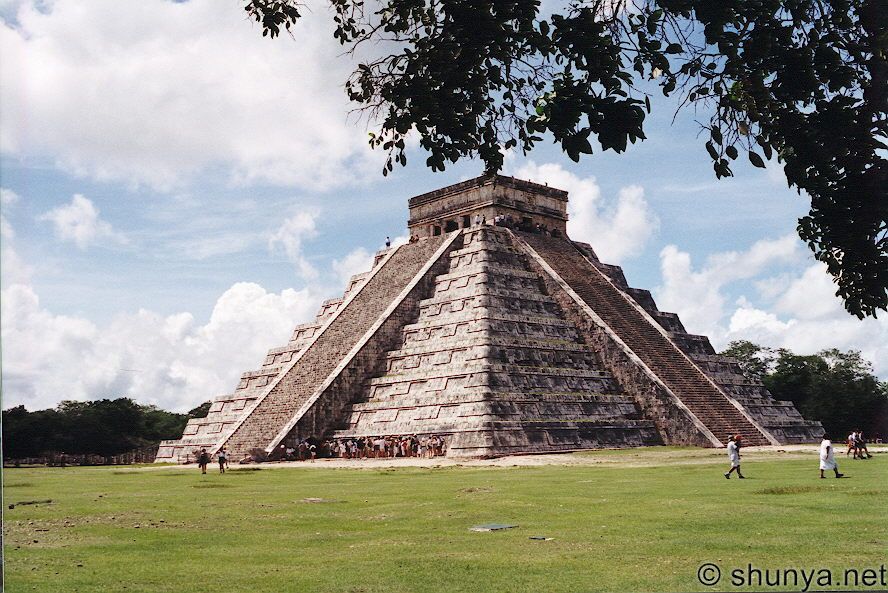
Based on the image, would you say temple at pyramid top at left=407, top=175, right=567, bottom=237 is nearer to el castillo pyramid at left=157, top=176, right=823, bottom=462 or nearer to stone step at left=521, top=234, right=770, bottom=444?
el castillo pyramid at left=157, top=176, right=823, bottom=462

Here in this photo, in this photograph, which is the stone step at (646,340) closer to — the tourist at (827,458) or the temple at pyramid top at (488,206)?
the temple at pyramid top at (488,206)

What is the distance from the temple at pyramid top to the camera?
4234 cm

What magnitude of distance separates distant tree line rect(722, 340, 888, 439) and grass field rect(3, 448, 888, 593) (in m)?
31.2

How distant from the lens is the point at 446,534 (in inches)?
427

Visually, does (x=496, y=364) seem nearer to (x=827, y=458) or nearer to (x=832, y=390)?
(x=827, y=458)

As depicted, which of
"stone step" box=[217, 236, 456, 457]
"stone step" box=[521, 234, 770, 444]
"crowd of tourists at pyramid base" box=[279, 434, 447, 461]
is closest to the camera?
"crowd of tourists at pyramid base" box=[279, 434, 447, 461]

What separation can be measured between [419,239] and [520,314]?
36.9 ft

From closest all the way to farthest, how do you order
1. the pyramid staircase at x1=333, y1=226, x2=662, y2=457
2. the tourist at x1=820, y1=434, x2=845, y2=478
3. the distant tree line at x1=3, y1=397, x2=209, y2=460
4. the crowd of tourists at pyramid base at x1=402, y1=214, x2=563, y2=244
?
the tourist at x1=820, y1=434, x2=845, y2=478 → the pyramid staircase at x1=333, y1=226, x2=662, y2=457 → the crowd of tourists at pyramid base at x1=402, y1=214, x2=563, y2=244 → the distant tree line at x1=3, y1=397, x2=209, y2=460

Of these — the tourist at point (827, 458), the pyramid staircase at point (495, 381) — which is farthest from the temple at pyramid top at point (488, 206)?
the tourist at point (827, 458)

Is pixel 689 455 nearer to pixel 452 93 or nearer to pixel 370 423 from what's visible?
pixel 370 423

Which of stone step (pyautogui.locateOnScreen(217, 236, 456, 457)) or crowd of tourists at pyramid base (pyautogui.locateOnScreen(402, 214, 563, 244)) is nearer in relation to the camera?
stone step (pyautogui.locateOnScreen(217, 236, 456, 457))

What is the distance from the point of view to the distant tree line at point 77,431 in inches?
1784

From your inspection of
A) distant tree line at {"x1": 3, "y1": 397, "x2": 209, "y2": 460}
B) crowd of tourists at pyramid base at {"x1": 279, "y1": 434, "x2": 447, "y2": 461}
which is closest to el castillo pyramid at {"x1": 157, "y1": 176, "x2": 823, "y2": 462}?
crowd of tourists at pyramid base at {"x1": 279, "y1": 434, "x2": 447, "y2": 461}

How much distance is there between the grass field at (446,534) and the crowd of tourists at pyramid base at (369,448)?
10.4 metres
